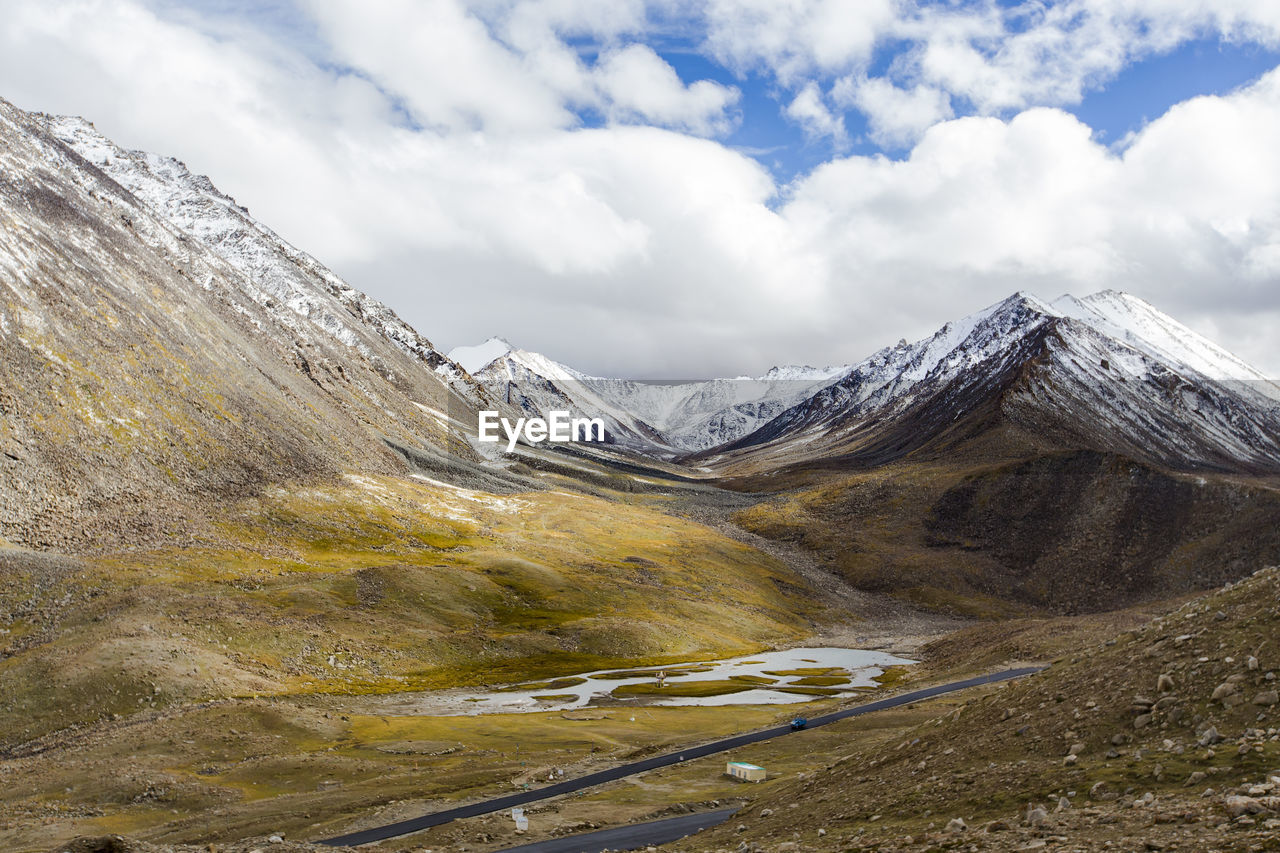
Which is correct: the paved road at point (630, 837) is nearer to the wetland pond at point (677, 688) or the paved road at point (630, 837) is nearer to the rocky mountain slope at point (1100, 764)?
the rocky mountain slope at point (1100, 764)

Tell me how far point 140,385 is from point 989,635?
143 meters

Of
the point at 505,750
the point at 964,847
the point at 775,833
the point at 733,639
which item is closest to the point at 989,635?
the point at 733,639

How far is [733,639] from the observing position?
130m

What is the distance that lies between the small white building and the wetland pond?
34.2 meters

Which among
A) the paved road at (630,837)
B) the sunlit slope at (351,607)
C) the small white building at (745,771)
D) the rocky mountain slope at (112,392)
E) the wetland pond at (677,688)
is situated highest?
the rocky mountain slope at (112,392)

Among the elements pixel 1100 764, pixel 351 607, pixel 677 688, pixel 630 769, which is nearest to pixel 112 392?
pixel 351 607

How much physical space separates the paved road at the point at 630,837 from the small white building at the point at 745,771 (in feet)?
26.1

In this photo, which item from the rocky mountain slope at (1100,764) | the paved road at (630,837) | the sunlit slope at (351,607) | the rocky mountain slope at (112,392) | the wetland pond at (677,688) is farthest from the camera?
the rocky mountain slope at (112,392)

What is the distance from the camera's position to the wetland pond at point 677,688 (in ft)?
277

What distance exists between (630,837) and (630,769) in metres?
17.0

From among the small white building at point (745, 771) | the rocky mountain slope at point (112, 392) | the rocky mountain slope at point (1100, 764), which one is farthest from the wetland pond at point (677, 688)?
the rocky mountain slope at point (112, 392)

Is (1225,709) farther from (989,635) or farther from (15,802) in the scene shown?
(989,635)

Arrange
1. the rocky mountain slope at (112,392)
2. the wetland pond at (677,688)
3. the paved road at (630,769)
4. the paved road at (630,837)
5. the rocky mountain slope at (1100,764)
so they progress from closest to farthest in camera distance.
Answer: the rocky mountain slope at (1100,764) < the paved road at (630,837) < the paved road at (630,769) < the wetland pond at (677,688) < the rocky mountain slope at (112,392)

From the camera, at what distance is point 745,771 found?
50.3 meters
